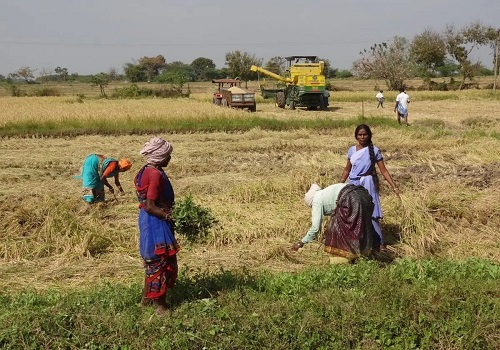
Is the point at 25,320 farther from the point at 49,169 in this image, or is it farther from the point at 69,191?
the point at 49,169

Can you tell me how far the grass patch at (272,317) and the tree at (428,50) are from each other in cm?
5205

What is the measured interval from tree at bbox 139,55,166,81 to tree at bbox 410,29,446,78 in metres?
45.0

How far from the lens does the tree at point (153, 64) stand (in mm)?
86750

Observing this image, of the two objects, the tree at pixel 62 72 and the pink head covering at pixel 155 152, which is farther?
the tree at pixel 62 72

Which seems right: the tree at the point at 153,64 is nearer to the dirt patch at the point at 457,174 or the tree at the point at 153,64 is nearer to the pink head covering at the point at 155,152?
the dirt patch at the point at 457,174

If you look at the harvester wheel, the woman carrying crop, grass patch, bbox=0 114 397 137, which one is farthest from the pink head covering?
the harvester wheel

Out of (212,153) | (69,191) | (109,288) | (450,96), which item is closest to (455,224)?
(109,288)

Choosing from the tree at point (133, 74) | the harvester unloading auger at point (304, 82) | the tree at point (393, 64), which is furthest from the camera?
the tree at point (133, 74)

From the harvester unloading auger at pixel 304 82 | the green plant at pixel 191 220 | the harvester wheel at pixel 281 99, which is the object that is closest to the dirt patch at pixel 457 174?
the green plant at pixel 191 220

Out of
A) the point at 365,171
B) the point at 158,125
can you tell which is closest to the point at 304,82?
the point at 158,125

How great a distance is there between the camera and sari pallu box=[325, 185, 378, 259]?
4.71 meters

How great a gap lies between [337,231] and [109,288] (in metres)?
2.13

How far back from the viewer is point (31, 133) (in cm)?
1507

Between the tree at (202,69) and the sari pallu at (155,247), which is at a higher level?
the tree at (202,69)
